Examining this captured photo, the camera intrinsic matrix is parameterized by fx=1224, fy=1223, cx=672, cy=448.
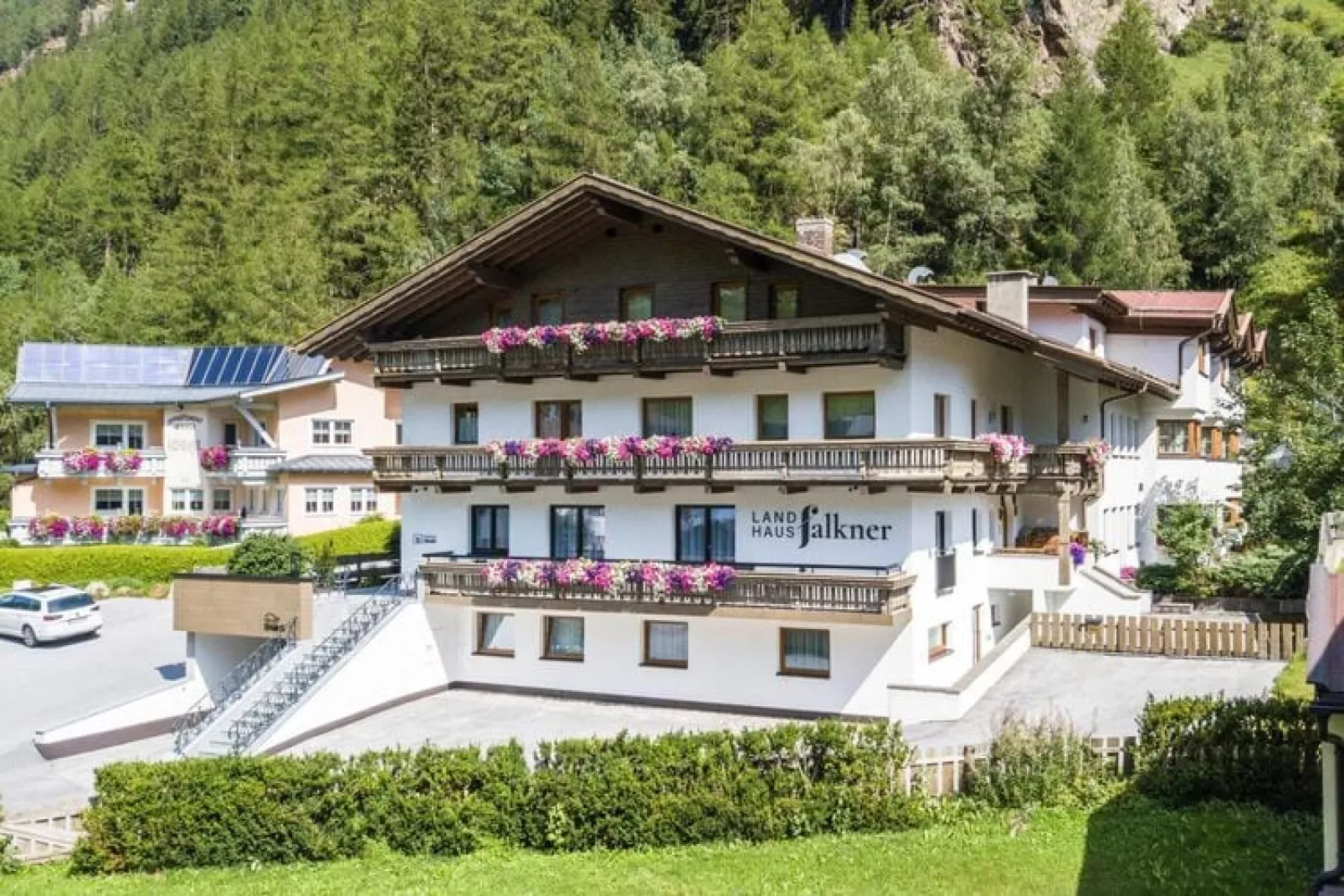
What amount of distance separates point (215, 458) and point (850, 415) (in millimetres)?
30453

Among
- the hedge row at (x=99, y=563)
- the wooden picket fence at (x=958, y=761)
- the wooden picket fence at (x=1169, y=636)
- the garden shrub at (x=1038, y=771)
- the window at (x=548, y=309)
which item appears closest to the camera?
the garden shrub at (x=1038, y=771)

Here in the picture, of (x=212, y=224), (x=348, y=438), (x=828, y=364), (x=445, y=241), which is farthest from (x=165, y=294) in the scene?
(x=828, y=364)

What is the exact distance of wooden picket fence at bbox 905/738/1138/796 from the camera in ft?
54.4

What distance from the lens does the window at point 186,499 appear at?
48719 millimetres

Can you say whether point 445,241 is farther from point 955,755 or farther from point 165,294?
point 955,755

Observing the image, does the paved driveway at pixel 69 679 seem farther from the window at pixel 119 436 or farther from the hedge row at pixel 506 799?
the window at pixel 119 436

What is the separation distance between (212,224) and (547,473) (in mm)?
57730

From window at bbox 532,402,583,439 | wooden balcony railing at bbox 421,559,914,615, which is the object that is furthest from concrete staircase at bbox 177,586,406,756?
window at bbox 532,402,583,439

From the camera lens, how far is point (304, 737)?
24.9 m

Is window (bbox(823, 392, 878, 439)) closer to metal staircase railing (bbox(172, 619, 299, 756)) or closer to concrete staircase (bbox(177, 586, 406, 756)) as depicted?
concrete staircase (bbox(177, 586, 406, 756))

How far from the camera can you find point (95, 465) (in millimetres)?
46812

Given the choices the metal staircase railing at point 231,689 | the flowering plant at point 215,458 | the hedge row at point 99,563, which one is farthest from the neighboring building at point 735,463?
the flowering plant at point 215,458

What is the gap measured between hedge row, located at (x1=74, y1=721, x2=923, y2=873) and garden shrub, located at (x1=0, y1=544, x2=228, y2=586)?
26.7 metres

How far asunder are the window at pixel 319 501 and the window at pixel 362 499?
79cm
